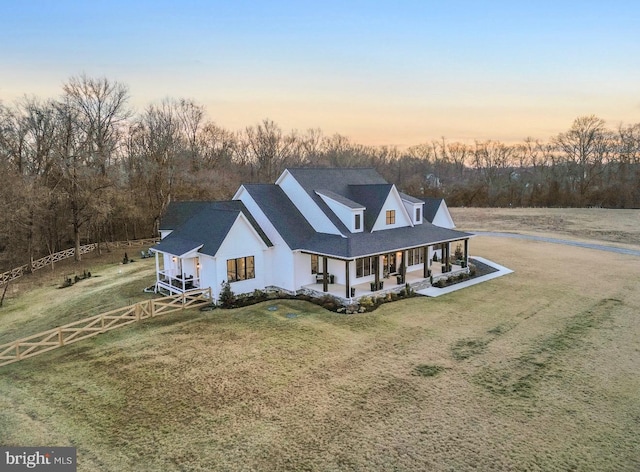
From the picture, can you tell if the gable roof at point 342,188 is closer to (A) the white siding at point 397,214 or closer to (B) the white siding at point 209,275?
(A) the white siding at point 397,214

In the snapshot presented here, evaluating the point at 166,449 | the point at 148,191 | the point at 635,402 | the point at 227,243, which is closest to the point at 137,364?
the point at 166,449

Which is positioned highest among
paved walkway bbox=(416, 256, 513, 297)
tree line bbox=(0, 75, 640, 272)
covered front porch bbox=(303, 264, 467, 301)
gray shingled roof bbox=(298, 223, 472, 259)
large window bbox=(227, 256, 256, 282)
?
tree line bbox=(0, 75, 640, 272)

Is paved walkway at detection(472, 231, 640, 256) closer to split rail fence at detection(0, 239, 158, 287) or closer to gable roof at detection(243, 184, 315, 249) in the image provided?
gable roof at detection(243, 184, 315, 249)

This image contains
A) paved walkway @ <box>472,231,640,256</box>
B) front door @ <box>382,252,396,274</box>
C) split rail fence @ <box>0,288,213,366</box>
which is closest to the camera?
split rail fence @ <box>0,288,213,366</box>

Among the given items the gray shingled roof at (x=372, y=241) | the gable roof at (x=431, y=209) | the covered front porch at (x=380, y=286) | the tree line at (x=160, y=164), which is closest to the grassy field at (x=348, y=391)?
the covered front porch at (x=380, y=286)

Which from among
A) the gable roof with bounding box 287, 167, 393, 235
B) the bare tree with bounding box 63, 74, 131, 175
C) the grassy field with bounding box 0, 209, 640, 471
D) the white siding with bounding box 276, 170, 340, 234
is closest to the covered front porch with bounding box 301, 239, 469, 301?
the grassy field with bounding box 0, 209, 640, 471

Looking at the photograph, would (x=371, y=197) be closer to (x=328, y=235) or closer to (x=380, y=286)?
(x=328, y=235)

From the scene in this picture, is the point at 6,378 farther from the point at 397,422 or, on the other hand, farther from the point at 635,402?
the point at 635,402
